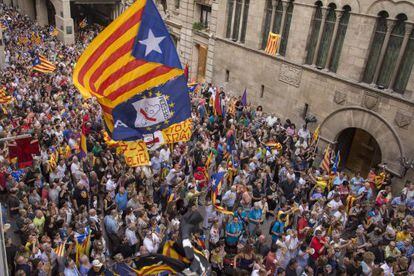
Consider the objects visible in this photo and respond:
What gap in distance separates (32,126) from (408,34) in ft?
48.0

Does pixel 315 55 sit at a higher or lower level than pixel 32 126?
higher

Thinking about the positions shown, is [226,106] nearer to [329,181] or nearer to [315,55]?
[315,55]

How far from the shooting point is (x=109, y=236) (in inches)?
396

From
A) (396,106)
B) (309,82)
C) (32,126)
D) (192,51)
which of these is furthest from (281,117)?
(32,126)

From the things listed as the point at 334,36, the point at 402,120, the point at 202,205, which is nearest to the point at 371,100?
the point at 402,120

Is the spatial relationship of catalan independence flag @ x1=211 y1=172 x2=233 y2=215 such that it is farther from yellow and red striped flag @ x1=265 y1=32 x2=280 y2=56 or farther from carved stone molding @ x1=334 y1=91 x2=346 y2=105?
yellow and red striped flag @ x1=265 y1=32 x2=280 y2=56

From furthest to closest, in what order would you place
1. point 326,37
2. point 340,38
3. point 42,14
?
1. point 42,14
2. point 326,37
3. point 340,38

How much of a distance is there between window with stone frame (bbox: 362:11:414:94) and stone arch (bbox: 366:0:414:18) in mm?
195

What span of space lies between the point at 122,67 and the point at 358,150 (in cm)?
1338

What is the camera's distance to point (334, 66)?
57.1 ft

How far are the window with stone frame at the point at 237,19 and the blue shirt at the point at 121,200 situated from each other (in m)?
14.1

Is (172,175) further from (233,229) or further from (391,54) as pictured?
(391,54)

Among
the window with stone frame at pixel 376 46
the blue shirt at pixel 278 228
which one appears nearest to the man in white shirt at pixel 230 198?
the blue shirt at pixel 278 228

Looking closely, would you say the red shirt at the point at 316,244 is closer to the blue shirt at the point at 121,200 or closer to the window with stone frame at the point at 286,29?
the blue shirt at the point at 121,200
